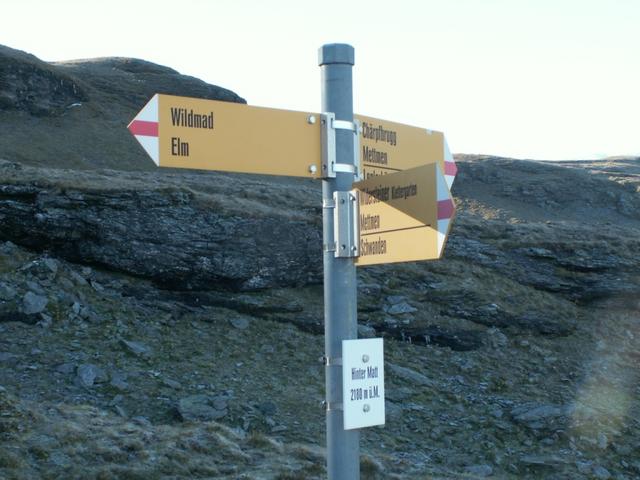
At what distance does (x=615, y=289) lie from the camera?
1848 centimetres

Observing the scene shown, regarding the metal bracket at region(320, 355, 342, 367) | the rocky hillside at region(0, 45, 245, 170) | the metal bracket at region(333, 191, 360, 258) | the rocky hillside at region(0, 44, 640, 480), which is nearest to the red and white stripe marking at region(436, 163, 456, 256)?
the metal bracket at region(333, 191, 360, 258)

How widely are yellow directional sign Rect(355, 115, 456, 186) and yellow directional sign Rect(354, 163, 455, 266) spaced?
0.32 metres

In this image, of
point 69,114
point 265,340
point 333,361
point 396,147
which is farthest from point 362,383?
point 69,114

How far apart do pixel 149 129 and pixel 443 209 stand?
1.55 m

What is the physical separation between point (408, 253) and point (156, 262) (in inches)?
468

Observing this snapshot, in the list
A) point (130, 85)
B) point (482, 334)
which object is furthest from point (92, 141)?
point (482, 334)

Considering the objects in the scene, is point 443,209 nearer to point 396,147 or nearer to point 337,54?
point 337,54

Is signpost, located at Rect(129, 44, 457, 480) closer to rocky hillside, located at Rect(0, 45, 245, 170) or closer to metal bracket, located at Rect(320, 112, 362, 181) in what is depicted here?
metal bracket, located at Rect(320, 112, 362, 181)

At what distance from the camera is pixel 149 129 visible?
155 inches

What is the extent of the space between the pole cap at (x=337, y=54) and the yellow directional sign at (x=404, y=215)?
2.16ft

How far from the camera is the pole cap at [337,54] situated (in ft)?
13.2

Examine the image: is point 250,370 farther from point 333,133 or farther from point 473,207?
point 473,207

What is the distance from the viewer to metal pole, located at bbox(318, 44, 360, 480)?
150 inches

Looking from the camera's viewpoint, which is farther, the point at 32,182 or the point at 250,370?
the point at 32,182
